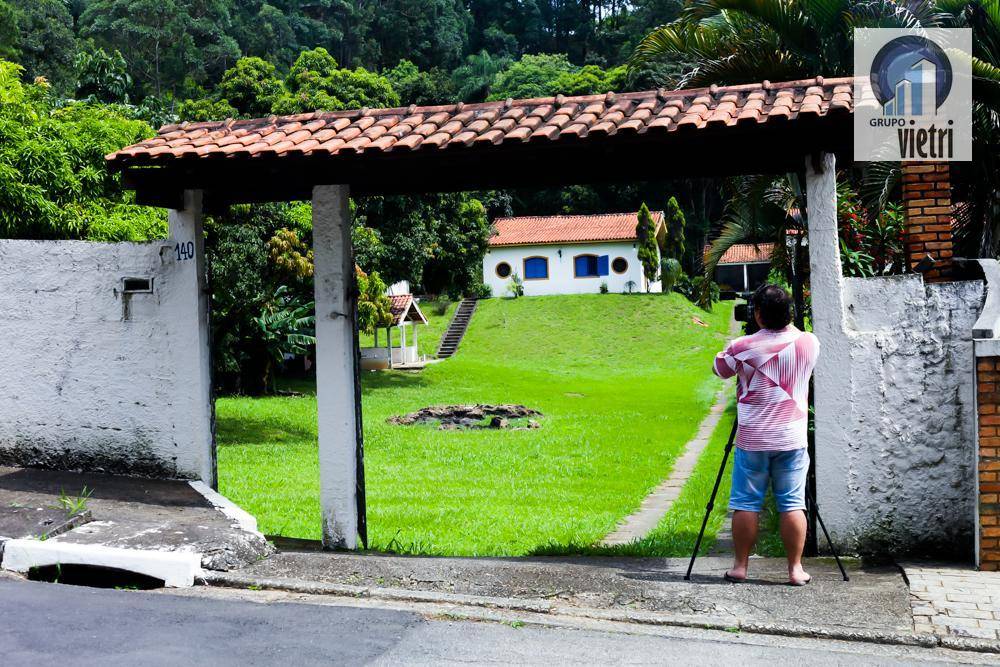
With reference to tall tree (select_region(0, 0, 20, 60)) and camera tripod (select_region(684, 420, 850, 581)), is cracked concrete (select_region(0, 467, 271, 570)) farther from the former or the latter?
tall tree (select_region(0, 0, 20, 60))

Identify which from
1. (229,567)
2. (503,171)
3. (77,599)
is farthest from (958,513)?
(77,599)

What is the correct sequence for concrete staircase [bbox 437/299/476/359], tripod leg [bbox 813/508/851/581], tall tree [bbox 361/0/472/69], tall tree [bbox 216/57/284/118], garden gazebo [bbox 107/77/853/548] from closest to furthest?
tripod leg [bbox 813/508/851/581], garden gazebo [bbox 107/77/853/548], tall tree [bbox 216/57/284/118], concrete staircase [bbox 437/299/476/359], tall tree [bbox 361/0/472/69]

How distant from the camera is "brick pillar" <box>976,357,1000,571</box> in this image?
6484 mm

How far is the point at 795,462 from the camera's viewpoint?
628 centimetres

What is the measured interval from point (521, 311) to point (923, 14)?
115 feet

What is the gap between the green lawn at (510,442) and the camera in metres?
11.5

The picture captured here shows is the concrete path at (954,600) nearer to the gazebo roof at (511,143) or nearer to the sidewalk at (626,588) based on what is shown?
the sidewalk at (626,588)

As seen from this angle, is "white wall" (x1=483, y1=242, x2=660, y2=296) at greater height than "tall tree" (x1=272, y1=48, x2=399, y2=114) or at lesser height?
lesser

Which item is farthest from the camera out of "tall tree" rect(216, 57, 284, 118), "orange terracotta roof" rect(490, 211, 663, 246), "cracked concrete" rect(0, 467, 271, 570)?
"orange terracotta roof" rect(490, 211, 663, 246)

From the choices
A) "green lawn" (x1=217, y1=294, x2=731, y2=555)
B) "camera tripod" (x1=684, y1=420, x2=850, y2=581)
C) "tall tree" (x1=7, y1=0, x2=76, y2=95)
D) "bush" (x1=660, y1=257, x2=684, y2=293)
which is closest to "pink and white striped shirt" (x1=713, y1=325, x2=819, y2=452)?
"camera tripod" (x1=684, y1=420, x2=850, y2=581)

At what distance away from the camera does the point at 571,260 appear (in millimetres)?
51000

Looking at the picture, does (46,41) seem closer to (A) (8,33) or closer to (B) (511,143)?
(A) (8,33)

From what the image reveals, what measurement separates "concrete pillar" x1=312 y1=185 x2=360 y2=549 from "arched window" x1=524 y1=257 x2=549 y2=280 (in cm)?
4318

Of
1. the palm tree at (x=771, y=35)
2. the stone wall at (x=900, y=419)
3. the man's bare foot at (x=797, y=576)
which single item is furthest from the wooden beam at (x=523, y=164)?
the palm tree at (x=771, y=35)
